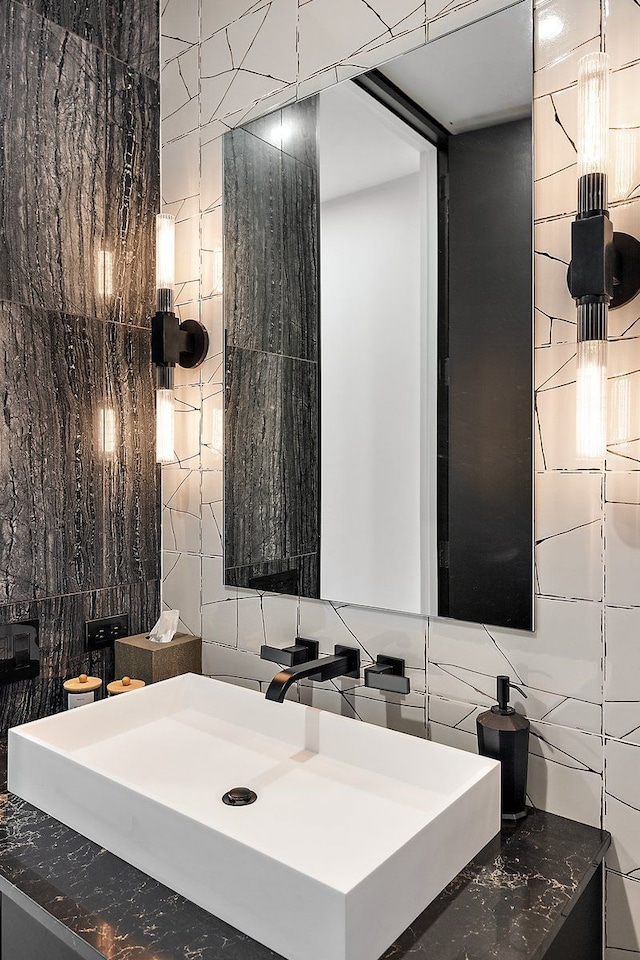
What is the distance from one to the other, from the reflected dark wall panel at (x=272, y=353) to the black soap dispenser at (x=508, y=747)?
466mm

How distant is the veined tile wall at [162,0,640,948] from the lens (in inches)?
42.4

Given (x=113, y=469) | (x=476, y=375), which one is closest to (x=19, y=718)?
(x=113, y=469)

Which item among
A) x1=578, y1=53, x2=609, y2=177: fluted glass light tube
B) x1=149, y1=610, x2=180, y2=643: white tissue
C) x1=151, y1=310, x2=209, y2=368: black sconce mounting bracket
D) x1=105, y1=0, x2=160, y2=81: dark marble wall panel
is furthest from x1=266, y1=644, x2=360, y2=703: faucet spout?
x1=105, y1=0, x2=160, y2=81: dark marble wall panel

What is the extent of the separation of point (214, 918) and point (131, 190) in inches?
62.8

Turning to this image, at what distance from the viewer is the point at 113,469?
5.61 feet

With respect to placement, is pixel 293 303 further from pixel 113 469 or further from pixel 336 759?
pixel 336 759

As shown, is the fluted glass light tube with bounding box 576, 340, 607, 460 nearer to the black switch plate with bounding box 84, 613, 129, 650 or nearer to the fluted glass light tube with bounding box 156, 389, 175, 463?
the fluted glass light tube with bounding box 156, 389, 175, 463

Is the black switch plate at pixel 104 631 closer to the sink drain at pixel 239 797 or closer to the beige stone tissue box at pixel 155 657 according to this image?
the beige stone tissue box at pixel 155 657

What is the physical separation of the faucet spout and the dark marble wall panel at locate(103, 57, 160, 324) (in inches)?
38.7

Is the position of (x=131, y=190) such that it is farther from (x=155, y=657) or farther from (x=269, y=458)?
(x=155, y=657)

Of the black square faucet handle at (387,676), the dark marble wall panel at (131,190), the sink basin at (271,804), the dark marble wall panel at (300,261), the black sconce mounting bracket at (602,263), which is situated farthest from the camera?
the dark marble wall panel at (131,190)

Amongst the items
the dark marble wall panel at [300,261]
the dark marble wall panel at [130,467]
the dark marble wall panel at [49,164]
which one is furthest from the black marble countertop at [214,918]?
the dark marble wall panel at [49,164]

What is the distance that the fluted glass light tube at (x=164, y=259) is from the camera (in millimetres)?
1673

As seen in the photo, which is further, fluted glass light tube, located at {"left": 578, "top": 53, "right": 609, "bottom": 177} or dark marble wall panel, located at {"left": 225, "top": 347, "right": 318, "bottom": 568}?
dark marble wall panel, located at {"left": 225, "top": 347, "right": 318, "bottom": 568}
